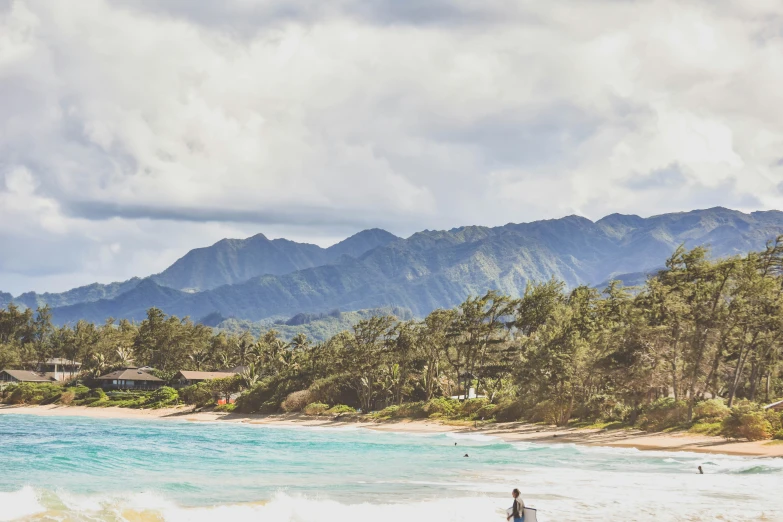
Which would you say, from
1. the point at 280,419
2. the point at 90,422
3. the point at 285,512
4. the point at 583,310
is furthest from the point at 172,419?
the point at 285,512

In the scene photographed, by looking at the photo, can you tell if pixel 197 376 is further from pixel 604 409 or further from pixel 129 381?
pixel 604 409

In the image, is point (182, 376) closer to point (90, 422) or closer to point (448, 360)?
point (90, 422)

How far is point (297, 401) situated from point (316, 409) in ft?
13.3

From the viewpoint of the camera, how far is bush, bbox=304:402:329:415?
76125 mm

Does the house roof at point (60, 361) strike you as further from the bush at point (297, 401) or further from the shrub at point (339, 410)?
the shrub at point (339, 410)

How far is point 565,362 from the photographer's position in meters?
49.8

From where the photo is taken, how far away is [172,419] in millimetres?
80188

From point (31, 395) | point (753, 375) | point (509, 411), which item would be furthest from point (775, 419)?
point (31, 395)

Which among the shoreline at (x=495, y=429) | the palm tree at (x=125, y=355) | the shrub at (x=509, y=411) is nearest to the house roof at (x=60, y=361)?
the palm tree at (x=125, y=355)

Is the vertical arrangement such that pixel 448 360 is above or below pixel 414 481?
above

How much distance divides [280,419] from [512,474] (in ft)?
160

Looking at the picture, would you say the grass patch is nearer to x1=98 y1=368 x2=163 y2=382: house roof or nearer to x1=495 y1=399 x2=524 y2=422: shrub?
x1=495 y1=399 x2=524 y2=422: shrub

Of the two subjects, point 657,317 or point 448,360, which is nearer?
point 657,317

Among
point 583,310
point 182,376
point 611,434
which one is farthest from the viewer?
point 182,376
